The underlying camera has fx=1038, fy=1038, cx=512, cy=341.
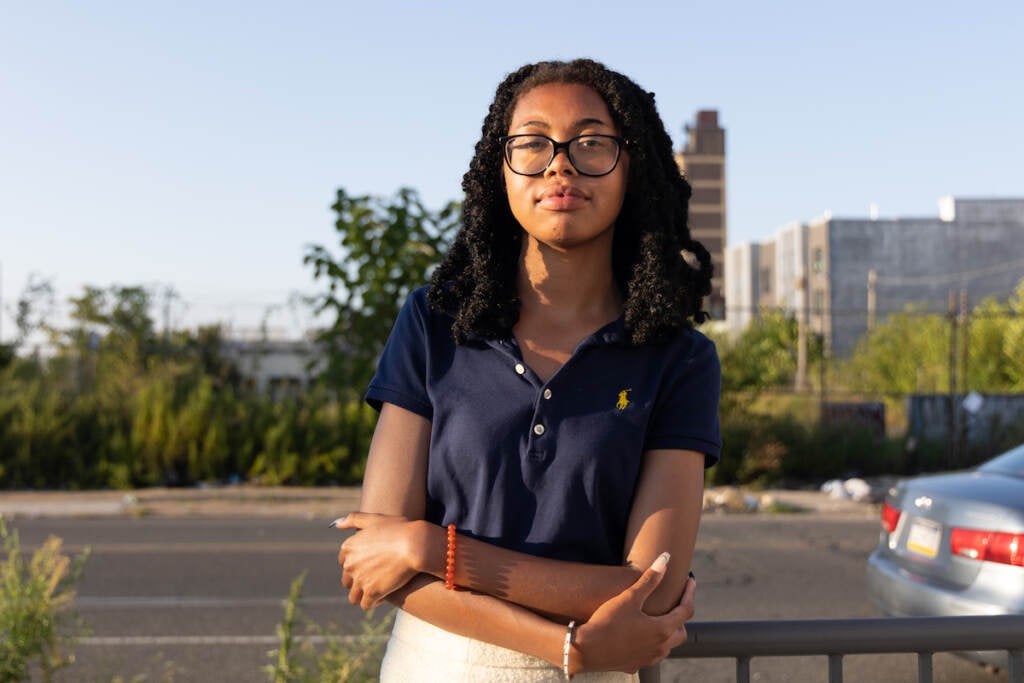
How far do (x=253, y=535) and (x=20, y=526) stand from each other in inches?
111

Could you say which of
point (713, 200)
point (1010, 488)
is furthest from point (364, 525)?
point (713, 200)

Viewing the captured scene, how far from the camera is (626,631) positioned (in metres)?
1.71

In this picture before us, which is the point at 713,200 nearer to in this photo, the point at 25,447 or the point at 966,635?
the point at 25,447

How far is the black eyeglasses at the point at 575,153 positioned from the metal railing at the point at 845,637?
2.93 feet

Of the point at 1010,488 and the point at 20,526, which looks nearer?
the point at 1010,488

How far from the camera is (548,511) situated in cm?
177

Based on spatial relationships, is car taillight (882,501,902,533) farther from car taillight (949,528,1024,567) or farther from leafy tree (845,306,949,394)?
leafy tree (845,306,949,394)

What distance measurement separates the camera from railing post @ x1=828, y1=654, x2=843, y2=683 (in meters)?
2.08

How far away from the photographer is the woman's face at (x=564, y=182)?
1.89m

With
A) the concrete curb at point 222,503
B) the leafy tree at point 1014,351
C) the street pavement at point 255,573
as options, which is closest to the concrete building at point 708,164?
the leafy tree at point 1014,351

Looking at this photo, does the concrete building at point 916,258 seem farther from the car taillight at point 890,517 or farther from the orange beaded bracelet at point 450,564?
the orange beaded bracelet at point 450,564

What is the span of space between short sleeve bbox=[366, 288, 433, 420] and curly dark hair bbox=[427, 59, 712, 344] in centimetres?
6

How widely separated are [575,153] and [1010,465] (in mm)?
4928

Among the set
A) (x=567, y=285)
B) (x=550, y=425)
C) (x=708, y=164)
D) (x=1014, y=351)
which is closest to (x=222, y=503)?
(x=567, y=285)
